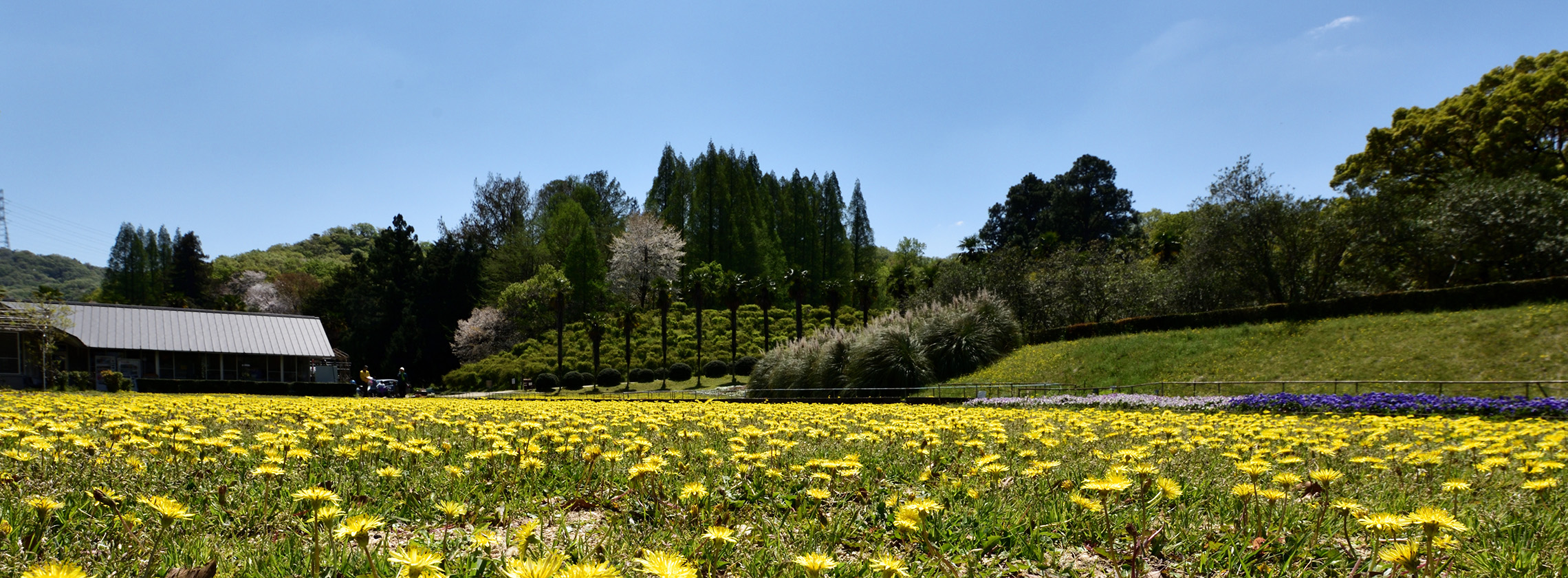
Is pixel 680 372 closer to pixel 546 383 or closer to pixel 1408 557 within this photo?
pixel 546 383

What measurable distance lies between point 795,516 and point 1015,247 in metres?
41.6

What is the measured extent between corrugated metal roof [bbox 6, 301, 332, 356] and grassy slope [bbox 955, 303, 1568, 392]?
125ft

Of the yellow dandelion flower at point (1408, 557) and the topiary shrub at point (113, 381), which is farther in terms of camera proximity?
the topiary shrub at point (113, 381)

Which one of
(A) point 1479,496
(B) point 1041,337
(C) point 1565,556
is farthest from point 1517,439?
(B) point 1041,337

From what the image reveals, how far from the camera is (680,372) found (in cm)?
4678

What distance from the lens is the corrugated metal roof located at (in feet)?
119

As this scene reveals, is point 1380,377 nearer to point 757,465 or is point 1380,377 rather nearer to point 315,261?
point 757,465

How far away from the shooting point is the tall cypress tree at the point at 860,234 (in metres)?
77.1

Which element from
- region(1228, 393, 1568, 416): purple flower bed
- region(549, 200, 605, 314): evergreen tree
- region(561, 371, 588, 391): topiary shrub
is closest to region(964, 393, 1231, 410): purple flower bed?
region(1228, 393, 1568, 416): purple flower bed

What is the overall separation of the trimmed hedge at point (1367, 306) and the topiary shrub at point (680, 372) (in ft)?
81.1

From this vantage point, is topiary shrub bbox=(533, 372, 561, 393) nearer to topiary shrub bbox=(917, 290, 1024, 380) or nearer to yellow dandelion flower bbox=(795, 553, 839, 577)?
topiary shrub bbox=(917, 290, 1024, 380)

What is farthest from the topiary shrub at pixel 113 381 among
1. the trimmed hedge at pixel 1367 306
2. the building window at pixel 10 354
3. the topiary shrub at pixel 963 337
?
the trimmed hedge at pixel 1367 306

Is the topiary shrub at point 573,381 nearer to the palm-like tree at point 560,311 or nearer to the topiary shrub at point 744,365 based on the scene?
the palm-like tree at point 560,311

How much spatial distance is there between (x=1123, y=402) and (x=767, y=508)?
48.5ft
